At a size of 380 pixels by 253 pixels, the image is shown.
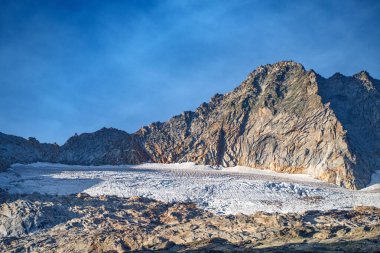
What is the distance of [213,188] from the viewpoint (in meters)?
39.4

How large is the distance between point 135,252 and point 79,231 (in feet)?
22.8

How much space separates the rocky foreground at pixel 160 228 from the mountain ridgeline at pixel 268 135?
17.3 meters

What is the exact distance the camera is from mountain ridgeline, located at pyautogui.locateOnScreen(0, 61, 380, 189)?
4888 centimetres

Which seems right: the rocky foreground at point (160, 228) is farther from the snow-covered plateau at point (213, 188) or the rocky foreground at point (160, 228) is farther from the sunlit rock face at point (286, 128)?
the sunlit rock face at point (286, 128)

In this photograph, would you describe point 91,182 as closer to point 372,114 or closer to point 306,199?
point 306,199

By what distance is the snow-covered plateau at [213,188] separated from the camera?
3459cm

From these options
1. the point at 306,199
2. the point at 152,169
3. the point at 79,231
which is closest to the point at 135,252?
the point at 79,231

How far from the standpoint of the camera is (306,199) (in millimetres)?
36125

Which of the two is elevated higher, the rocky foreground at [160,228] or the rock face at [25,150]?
the rock face at [25,150]

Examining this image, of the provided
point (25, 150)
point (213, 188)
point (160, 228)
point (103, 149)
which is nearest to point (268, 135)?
point (213, 188)

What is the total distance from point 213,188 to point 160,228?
13713mm

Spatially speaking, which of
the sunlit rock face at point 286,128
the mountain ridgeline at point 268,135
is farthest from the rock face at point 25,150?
the sunlit rock face at point 286,128

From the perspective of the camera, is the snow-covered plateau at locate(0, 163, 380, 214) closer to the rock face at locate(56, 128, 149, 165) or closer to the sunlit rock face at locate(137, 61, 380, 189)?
the sunlit rock face at locate(137, 61, 380, 189)

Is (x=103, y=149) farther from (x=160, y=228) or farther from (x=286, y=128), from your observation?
(x=160, y=228)
